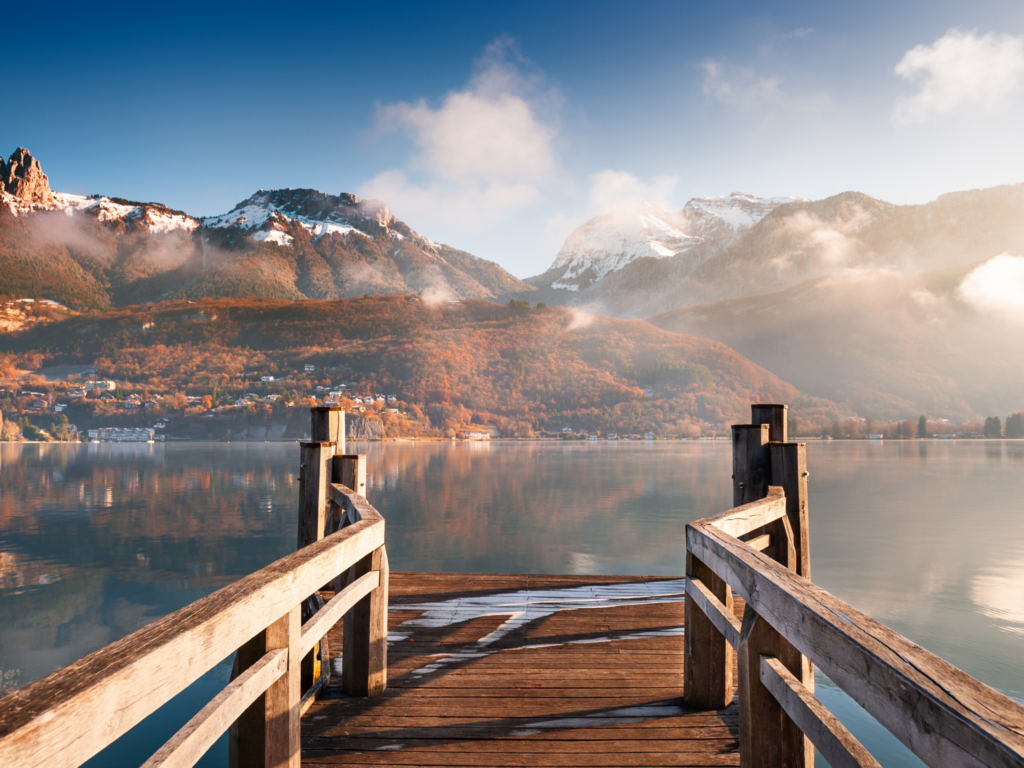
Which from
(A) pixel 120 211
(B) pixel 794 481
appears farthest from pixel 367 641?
(A) pixel 120 211

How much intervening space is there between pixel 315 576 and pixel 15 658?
32.9 ft

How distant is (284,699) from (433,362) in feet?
363

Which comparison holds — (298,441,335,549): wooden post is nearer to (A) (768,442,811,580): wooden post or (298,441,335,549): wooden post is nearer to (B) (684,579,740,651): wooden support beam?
(B) (684,579,740,651): wooden support beam

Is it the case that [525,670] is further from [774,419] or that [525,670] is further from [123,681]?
[123,681]

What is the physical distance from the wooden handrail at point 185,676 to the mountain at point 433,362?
313 feet

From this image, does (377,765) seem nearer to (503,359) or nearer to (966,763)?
(966,763)

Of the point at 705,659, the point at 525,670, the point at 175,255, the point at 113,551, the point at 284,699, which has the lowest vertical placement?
the point at 113,551

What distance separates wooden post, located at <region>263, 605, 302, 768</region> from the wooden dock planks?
0.81 m

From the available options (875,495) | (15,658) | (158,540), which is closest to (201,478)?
(158,540)

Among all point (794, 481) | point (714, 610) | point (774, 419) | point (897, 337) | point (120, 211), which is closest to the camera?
point (714, 610)

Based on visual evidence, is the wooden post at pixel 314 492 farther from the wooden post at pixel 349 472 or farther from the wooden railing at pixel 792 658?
the wooden railing at pixel 792 658

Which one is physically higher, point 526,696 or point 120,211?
point 120,211

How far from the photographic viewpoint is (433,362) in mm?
111312

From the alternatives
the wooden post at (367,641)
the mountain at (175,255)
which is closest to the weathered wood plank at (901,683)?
the wooden post at (367,641)
